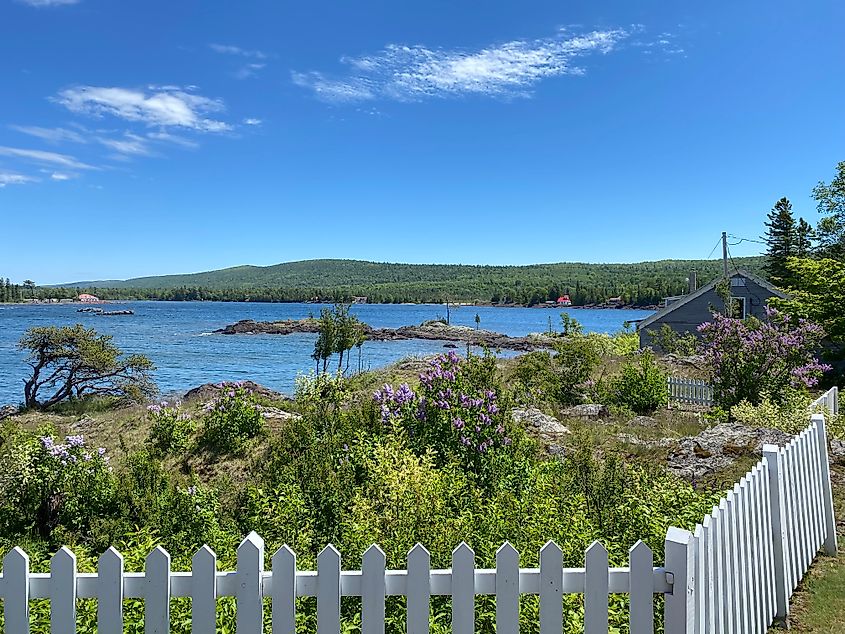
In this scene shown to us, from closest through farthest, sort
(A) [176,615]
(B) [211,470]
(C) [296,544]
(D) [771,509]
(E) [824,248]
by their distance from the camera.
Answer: (A) [176,615] < (D) [771,509] < (C) [296,544] < (B) [211,470] < (E) [824,248]

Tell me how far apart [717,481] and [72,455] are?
22.0ft

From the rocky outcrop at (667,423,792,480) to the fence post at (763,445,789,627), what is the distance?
8.44 ft

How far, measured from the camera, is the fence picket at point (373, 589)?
2699mm

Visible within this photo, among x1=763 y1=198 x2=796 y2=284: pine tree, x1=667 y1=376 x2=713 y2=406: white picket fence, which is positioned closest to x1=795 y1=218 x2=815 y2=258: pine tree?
x1=763 y1=198 x2=796 y2=284: pine tree

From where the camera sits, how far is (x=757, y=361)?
11508mm

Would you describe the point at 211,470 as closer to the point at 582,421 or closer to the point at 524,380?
the point at 582,421

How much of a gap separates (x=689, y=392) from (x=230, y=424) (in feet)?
36.5

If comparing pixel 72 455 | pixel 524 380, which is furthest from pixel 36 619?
pixel 524 380

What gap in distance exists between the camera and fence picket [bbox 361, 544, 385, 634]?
8.86 feet

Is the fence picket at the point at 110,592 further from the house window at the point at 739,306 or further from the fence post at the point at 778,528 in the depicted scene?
the house window at the point at 739,306

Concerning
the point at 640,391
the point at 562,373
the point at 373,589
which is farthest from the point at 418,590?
the point at 562,373

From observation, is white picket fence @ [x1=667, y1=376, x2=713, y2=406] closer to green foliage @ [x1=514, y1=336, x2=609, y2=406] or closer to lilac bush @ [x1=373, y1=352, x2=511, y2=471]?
green foliage @ [x1=514, y1=336, x2=609, y2=406]

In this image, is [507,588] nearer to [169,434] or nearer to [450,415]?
[450,415]

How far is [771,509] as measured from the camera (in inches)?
162
